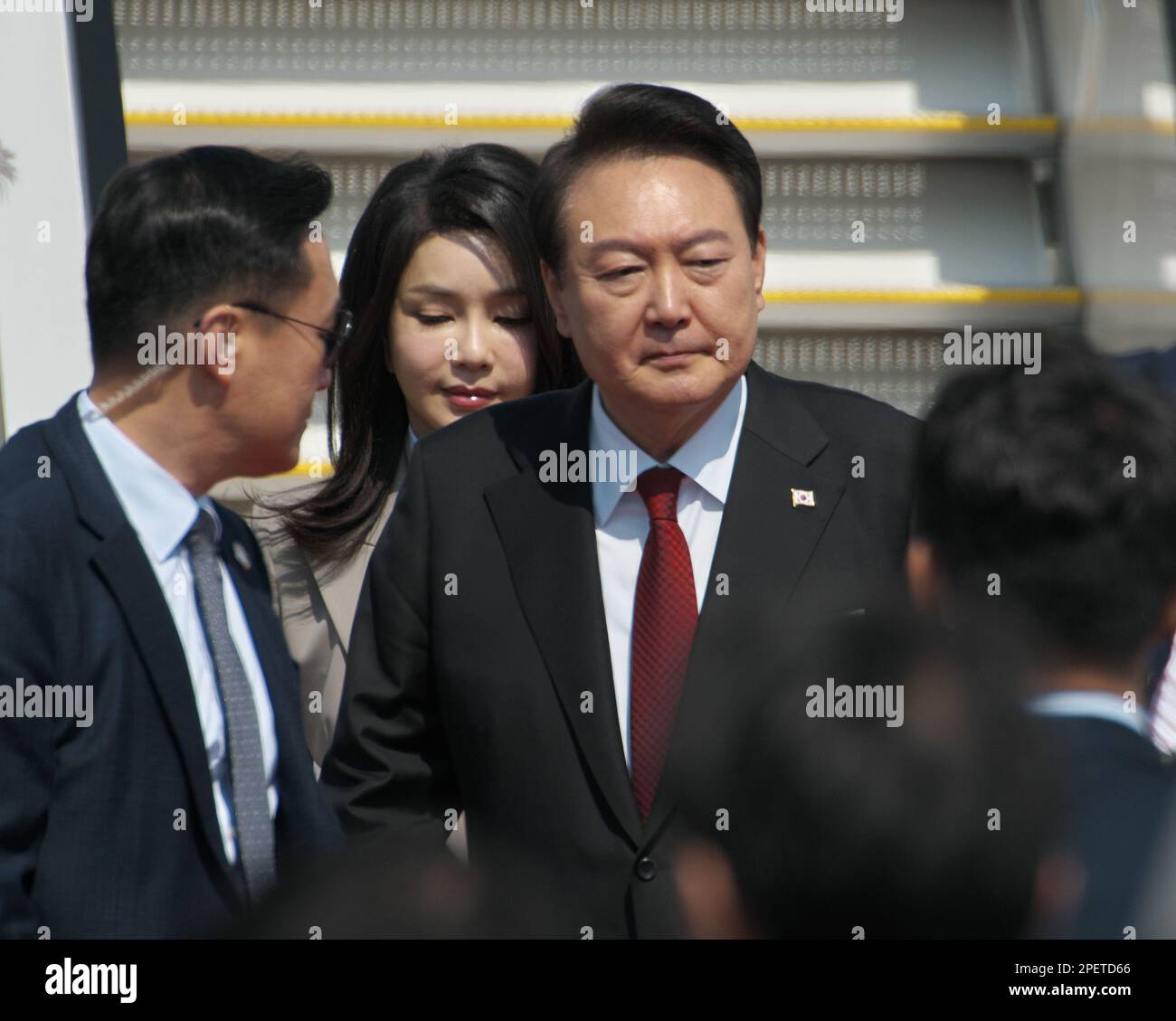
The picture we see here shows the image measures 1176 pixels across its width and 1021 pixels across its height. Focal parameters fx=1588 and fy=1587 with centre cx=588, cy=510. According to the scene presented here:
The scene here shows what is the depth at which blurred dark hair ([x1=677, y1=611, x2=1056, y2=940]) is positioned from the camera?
3.17 feet

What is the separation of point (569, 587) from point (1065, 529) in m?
0.92

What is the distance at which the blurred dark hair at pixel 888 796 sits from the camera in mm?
966

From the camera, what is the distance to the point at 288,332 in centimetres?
215

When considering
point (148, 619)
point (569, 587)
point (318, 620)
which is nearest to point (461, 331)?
point (318, 620)

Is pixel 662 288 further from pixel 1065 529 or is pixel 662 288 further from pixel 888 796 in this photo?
pixel 888 796

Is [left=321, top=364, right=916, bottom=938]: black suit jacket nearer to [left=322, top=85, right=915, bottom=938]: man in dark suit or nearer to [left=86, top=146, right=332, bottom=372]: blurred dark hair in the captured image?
[left=322, top=85, right=915, bottom=938]: man in dark suit

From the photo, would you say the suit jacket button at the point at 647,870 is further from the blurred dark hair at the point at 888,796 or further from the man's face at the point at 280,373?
the blurred dark hair at the point at 888,796

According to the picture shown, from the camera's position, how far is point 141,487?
201 cm

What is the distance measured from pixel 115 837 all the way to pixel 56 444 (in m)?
0.49

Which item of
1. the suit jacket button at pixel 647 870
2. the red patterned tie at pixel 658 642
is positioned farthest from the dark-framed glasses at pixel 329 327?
the suit jacket button at pixel 647 870

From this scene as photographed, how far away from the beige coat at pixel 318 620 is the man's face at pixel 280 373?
60cm

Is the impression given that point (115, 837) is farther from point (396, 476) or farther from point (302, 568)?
point (396, 476)

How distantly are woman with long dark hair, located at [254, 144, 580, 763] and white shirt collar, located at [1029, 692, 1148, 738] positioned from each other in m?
1.64
